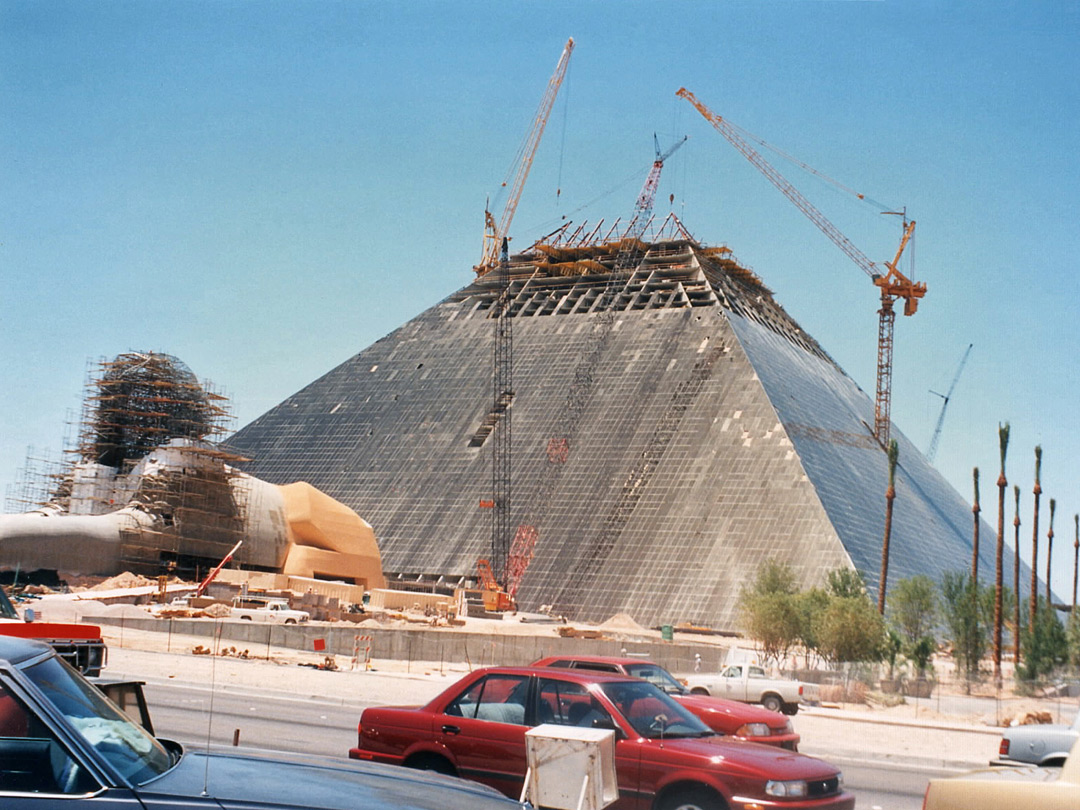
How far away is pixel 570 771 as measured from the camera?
24.3 ft

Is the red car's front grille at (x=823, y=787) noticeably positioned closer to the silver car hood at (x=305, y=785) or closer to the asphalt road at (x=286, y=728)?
the asphalt road at (x=286, y=728)

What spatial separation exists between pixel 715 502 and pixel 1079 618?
68.3 ft

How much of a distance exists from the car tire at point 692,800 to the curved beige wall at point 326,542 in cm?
5847

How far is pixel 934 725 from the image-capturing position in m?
25.9

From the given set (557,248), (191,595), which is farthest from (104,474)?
(557,248)

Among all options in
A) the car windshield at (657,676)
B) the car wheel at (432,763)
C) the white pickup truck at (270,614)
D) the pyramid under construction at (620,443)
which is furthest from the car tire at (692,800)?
the pyramid under construction at (620,443)

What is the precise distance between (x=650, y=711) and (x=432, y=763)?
74.7 inches

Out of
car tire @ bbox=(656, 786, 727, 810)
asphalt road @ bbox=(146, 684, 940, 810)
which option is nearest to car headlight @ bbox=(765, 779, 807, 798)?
car tire @ bbox=(656, 786, 727, 810)

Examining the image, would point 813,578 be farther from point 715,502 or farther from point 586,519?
point 586,519

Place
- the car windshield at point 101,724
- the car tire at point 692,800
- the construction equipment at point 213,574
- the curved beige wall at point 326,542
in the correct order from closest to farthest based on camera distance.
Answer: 1. the car windshield at point 101,724
2. the car tire at point 692,800
3. the construction equipment at point 213,574
4. the curved beige wall at point 326,542

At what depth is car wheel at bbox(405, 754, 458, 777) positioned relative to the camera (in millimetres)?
9758

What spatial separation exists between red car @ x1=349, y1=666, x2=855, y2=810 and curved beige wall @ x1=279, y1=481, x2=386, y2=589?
2243 inches

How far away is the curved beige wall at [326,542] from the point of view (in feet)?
217

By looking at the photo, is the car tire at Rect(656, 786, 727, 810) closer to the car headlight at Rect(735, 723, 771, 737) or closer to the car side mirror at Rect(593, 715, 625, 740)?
the car side mirror at Rect(593, 715, 625, 740)
